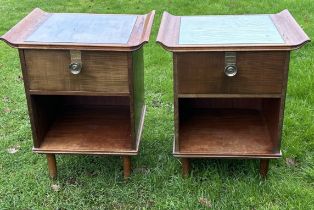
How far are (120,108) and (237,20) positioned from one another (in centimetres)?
95

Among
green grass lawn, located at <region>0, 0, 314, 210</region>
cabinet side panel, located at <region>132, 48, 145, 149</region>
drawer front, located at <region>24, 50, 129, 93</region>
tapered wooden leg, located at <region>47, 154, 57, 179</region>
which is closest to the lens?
drawer front, located at <region>24, 50, 129, 93</region>

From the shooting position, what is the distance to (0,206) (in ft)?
8.64

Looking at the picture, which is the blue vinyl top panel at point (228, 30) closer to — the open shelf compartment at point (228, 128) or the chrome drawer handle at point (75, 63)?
the open shelf compartment at point (228, 128)

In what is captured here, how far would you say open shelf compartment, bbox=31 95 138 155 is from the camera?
2689 millimetres

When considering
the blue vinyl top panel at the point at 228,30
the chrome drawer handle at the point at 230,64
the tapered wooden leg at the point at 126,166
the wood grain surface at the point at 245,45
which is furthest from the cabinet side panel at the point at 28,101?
the chrome drawer handle at the point at 230,64

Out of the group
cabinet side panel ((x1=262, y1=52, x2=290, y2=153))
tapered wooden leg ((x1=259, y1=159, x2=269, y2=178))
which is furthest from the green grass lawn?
cabinet side panel ((x1=262, y1=52, x2=290, y2=153))

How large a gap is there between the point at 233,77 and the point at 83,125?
1.02m

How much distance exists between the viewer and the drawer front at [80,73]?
2.42 metres

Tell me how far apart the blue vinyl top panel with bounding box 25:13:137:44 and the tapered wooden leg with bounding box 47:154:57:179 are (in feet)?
2.30

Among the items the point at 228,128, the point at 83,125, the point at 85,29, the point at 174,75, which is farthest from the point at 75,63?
the point at 228,128

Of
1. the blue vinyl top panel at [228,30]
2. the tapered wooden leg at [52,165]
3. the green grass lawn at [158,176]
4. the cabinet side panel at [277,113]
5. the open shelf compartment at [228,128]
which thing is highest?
the blue vinyl top panel at [228,30]

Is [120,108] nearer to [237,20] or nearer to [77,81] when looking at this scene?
[77,81]

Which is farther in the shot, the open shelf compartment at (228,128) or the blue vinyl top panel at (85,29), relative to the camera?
the open shelf compartment at (228,128)

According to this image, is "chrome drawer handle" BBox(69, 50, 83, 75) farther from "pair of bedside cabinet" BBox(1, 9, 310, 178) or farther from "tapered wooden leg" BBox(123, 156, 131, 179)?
"tapered wooden leg" BBox(123, 156, 131, 179)
